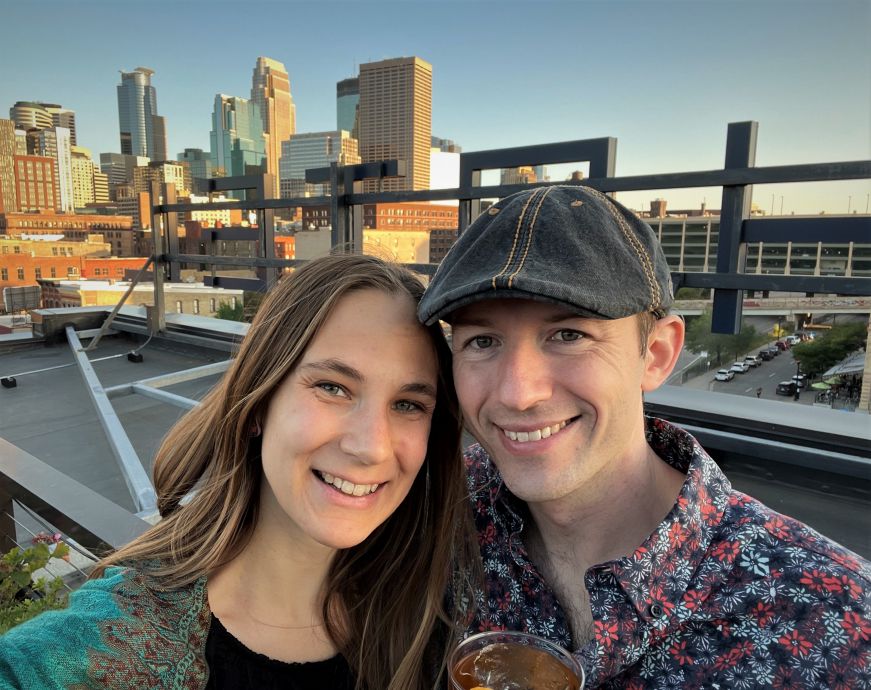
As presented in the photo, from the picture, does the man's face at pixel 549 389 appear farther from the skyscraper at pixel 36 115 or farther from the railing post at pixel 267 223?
the skyscraper at pixel 36 115

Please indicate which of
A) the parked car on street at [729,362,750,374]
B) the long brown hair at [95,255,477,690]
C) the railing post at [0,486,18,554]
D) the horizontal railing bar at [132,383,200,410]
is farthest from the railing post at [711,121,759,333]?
the railing post at [0,486,18,554]

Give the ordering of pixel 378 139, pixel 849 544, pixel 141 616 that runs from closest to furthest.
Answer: pixel 141 616
pixel 849 544
pixel 378 139

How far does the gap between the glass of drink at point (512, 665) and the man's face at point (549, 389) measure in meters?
0.36

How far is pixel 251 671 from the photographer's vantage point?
1.31 metres

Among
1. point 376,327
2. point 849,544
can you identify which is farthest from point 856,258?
point 376,327

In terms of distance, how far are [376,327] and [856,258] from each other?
A: 7.02ft

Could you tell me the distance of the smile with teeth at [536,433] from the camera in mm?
1268

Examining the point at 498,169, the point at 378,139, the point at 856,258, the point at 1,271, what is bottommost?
the point at 1,271

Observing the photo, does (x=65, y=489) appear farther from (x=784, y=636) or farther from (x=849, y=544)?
(x=849, y=544)

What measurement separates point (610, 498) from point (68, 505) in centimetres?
244

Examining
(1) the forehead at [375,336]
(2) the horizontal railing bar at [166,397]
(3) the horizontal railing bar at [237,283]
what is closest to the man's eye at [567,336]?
(1) the forehead at [375,336]

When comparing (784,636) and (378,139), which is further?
(378,139)

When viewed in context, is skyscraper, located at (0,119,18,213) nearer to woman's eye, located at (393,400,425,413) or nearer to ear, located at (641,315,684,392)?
woman's eye, located at (393,400,425,413)

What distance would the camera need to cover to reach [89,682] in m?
1.07
